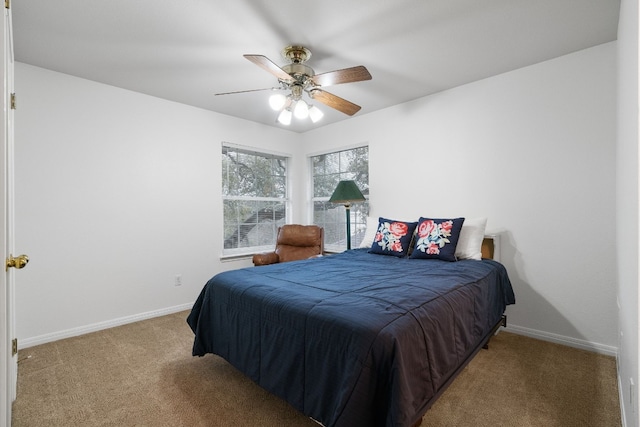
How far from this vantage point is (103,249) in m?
3.07

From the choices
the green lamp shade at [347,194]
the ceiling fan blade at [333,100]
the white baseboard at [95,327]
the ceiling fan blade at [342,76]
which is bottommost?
the white baseboard at [95,327]

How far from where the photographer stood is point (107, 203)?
10.1 feet

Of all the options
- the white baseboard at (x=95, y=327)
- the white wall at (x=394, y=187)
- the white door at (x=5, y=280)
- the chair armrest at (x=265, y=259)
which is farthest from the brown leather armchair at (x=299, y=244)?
the white door at (x=5, y=280)

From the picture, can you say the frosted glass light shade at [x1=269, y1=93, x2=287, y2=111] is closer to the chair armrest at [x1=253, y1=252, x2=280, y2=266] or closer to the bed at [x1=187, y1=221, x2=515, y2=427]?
the bed at [x1=187, y1=221, x2=515, y2=427]

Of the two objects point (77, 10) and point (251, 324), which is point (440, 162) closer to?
point (251, 324)

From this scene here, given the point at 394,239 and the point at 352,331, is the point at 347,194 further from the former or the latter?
the point at 352,331

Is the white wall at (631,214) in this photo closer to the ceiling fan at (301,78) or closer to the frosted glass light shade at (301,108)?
the ceiling fan at (301,78)

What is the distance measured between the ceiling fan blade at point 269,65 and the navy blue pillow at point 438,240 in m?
1.82

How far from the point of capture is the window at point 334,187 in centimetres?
421

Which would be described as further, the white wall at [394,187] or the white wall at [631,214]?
the white wall at [394,187]

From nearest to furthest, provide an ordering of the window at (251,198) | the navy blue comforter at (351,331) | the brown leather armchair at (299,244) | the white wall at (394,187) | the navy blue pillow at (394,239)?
1. the navy blue comforter at (351,331)
2. the white wall at (394,187)
3. the navy blue pillow at (394,239)
4. the brown leather armchair at (299,244)
5. the window at (251,198)

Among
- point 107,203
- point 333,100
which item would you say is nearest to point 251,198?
point 107,203

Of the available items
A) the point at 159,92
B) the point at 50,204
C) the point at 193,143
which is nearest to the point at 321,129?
the point at 193,143

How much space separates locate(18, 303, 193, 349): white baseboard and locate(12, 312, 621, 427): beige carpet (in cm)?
10
